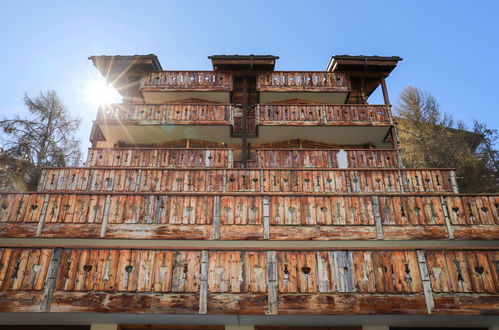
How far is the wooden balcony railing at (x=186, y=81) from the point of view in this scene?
19547 millimetres

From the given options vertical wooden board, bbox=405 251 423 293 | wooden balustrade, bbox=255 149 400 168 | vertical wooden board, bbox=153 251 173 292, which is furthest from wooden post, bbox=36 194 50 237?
vertical wooden board, bbox=405 251 423 293

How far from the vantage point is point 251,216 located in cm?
1088

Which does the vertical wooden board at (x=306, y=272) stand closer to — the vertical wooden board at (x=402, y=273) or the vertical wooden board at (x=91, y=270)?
the vertical wooden board at (x=402, y=273)

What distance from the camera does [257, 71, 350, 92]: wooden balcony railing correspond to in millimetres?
19531

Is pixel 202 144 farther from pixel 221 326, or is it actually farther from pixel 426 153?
pixel 426 153

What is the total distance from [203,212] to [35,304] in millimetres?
5080

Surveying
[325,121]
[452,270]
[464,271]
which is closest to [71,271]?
[452,270]

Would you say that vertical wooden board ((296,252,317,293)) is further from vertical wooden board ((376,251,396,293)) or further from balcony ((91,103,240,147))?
balcony ((91,103,240,147))

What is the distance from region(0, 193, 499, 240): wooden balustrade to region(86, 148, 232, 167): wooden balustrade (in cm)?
516

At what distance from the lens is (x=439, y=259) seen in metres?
8.16

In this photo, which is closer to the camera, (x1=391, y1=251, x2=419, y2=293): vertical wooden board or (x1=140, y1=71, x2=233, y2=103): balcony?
(x1=391, y1=251, x2=419, y2=293): vertical wooden board

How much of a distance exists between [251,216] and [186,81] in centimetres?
1181

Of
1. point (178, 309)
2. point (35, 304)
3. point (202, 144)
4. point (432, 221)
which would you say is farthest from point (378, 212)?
point (202, 144)

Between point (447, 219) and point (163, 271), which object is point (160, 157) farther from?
point (447, 219)
